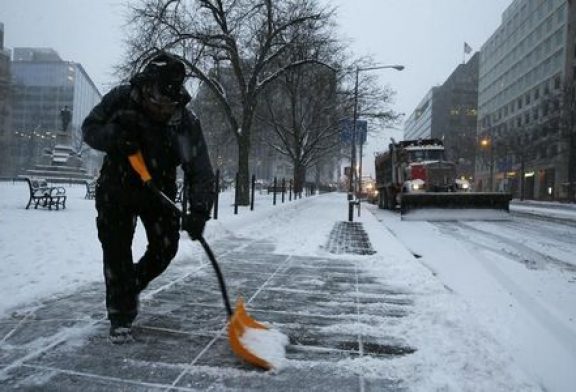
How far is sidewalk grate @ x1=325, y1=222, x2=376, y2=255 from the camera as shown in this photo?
328 inches

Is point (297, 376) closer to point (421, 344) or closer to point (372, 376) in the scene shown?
point (372, 376)

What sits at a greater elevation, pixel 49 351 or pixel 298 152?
pixel 298 152

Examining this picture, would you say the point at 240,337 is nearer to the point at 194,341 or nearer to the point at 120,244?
the point at 194,341

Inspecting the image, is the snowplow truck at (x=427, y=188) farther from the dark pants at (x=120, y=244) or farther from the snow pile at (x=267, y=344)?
the dark pants at (x=120, y=244)

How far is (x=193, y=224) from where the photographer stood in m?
3.28

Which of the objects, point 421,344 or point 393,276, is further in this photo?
point 393,276

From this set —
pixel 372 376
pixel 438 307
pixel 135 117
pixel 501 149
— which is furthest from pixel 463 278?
pixel 501 149

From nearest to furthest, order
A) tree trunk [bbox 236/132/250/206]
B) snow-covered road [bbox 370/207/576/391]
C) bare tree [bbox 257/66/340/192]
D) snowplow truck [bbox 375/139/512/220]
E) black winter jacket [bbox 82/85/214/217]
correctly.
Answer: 1. black winter jacket [bbox 82/85/214/217]
2. snow-covered road [bbox 370/207/576/391]
3. snowplow truck [bbox 375/139/512/220]
4. tree trunk [bbox 236/132/250/206]
5. bare tree [bbox 257/66/340/192]

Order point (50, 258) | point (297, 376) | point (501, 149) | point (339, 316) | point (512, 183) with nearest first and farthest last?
point (297, 376) < point (339, 316) < point (50, 258) < point (501, 149) < point (512, 183)

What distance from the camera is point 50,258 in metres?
6.10

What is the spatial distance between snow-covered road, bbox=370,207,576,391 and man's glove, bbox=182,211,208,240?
229 cm

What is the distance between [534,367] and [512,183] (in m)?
74.5

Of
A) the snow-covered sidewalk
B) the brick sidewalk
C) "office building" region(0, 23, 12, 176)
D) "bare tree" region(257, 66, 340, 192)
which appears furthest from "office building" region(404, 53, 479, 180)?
the brick sidewalk

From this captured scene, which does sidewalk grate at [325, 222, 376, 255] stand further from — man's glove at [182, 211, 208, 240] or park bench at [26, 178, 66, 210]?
park bench at [26, 178, 66, 210]
